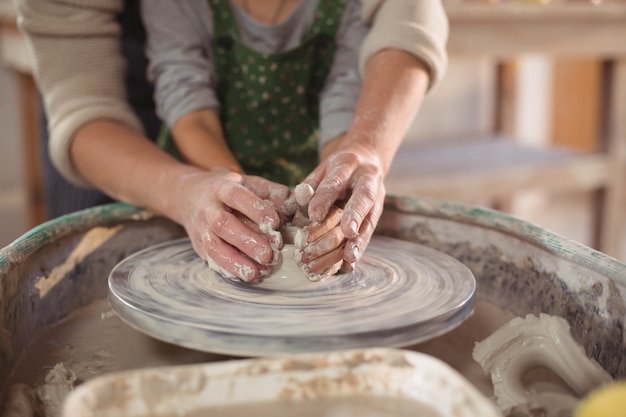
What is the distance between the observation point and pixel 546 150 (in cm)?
243

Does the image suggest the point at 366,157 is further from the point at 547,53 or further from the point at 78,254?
the point at 547,53

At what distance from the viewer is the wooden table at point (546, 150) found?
1.95m

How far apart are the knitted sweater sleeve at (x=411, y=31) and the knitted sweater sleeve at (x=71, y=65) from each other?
17.1 inches

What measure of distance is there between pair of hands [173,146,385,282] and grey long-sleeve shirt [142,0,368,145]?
364 mm

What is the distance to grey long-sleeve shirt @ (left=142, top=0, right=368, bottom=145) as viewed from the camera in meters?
1.17

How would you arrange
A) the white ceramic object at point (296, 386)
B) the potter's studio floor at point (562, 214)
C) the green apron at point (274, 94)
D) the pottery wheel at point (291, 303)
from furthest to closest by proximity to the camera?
the potter's studio floor at point (562, 214), the green apron at point (274, 94), the pottery wheel at point (291, 303), the white ceramic object at point (296, 386)

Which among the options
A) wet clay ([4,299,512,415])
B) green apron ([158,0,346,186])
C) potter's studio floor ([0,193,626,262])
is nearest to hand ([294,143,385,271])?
wet clay ([4,299,512,415])

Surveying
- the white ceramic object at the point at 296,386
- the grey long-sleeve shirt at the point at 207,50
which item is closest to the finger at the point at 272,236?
the white ceramic object at the point at 296,386

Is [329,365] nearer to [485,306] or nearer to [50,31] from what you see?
[485,306]

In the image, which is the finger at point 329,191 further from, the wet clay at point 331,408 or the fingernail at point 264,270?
the wet clay at point 331,408

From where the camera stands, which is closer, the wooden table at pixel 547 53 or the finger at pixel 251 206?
the finger at pixel 251 206

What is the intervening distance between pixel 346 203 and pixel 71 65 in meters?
0.59

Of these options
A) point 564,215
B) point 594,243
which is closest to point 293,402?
point 594,243

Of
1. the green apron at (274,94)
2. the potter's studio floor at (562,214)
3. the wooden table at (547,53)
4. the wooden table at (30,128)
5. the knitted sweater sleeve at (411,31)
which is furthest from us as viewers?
the potter's studio floor at (562,214)
